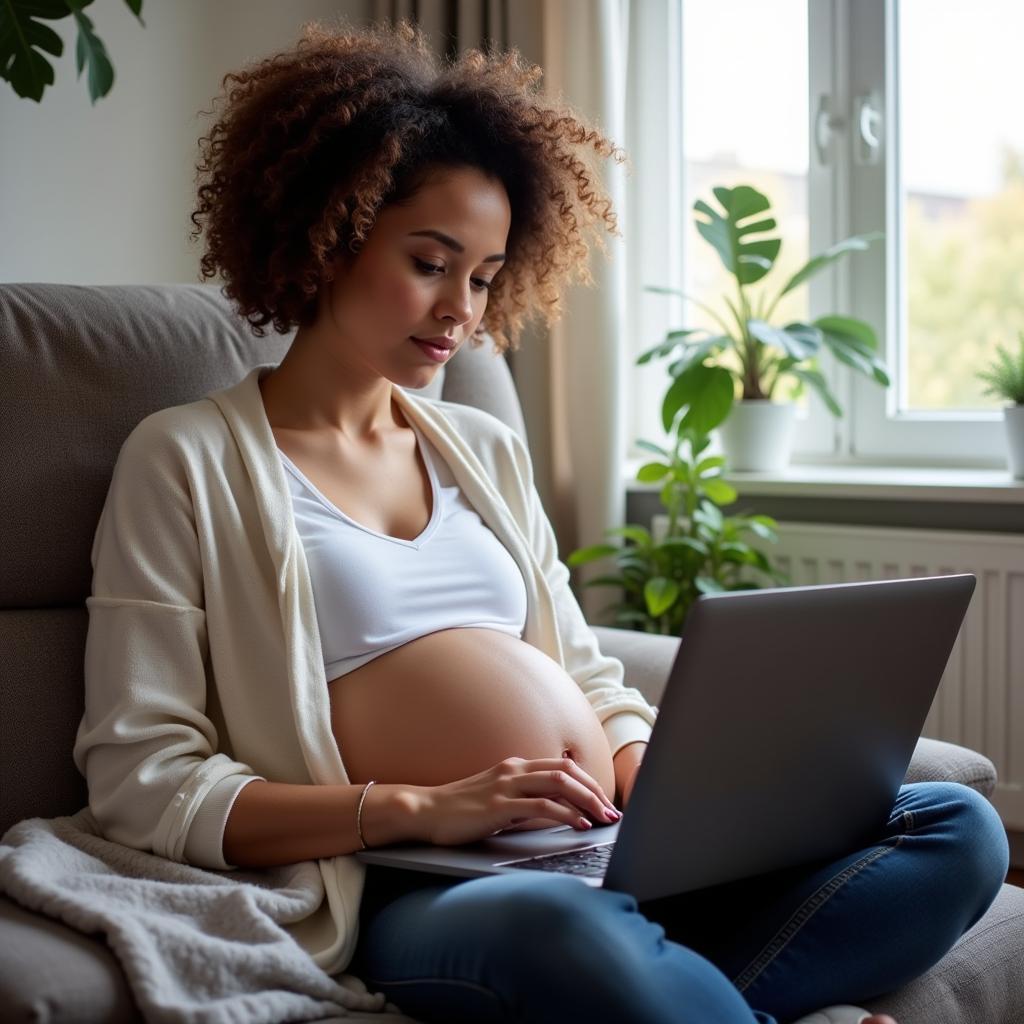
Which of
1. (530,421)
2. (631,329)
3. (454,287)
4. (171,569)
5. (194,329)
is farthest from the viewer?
(631,329)

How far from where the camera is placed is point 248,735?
1236 millimetres

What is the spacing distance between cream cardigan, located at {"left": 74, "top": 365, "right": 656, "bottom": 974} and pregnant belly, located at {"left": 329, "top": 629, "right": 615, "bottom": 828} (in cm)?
4

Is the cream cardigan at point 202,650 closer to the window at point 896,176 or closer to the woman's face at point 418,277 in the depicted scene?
the woman's face at point 418,277

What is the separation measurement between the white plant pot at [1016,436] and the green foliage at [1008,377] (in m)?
0.02

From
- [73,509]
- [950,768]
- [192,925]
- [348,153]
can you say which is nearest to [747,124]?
[348,153]

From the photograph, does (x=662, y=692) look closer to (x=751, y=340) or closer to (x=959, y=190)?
(x=751, y=340)

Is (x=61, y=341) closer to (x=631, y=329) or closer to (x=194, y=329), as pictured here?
(x=194, y=329)

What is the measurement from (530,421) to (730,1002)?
1.89m

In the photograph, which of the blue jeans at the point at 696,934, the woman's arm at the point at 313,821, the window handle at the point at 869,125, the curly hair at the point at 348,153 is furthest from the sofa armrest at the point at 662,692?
the window handle at the point at 869,125

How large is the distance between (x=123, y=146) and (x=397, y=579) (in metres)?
1.60

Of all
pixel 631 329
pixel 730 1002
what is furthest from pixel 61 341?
pixel 631 329

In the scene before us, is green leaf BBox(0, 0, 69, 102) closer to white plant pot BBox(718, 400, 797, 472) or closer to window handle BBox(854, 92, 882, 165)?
white plant pot BBox(718, 400, 797, 472)

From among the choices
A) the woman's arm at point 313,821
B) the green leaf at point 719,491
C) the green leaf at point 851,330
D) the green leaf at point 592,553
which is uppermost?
the green leaf at point 851,330

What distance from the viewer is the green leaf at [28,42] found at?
1.83 meters
